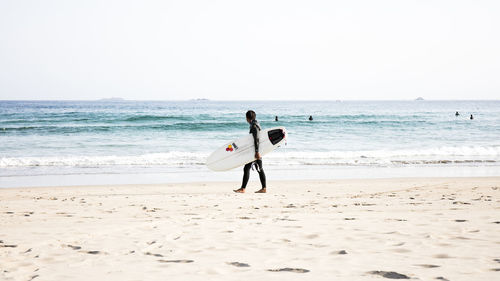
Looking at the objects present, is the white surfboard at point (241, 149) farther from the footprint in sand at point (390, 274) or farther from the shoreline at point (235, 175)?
the footprint in sand at point (390, 274)

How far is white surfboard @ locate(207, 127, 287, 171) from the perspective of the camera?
10.0 meters

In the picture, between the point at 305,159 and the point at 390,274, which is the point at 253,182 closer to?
the point at 305,159

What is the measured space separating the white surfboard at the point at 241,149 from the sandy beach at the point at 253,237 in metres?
2.13

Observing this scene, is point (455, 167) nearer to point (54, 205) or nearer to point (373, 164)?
point (373, 164)

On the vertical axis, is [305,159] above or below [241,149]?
below

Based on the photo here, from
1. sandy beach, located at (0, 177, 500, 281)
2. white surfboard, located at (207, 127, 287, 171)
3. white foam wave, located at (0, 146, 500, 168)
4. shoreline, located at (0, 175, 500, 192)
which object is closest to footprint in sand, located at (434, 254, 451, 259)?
sandy beach, located at (0, 177, 500, 281)

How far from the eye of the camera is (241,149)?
1007cm

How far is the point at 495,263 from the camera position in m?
3.46

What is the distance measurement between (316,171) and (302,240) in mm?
8712

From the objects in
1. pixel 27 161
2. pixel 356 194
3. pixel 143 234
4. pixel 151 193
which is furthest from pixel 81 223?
pixel 27 161

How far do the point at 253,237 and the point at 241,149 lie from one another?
18.6 feet

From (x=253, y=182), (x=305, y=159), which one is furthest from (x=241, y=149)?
(x=305, y=159)

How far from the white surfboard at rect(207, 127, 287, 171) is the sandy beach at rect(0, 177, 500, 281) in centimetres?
213

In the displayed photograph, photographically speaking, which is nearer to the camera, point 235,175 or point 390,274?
point 390,274
